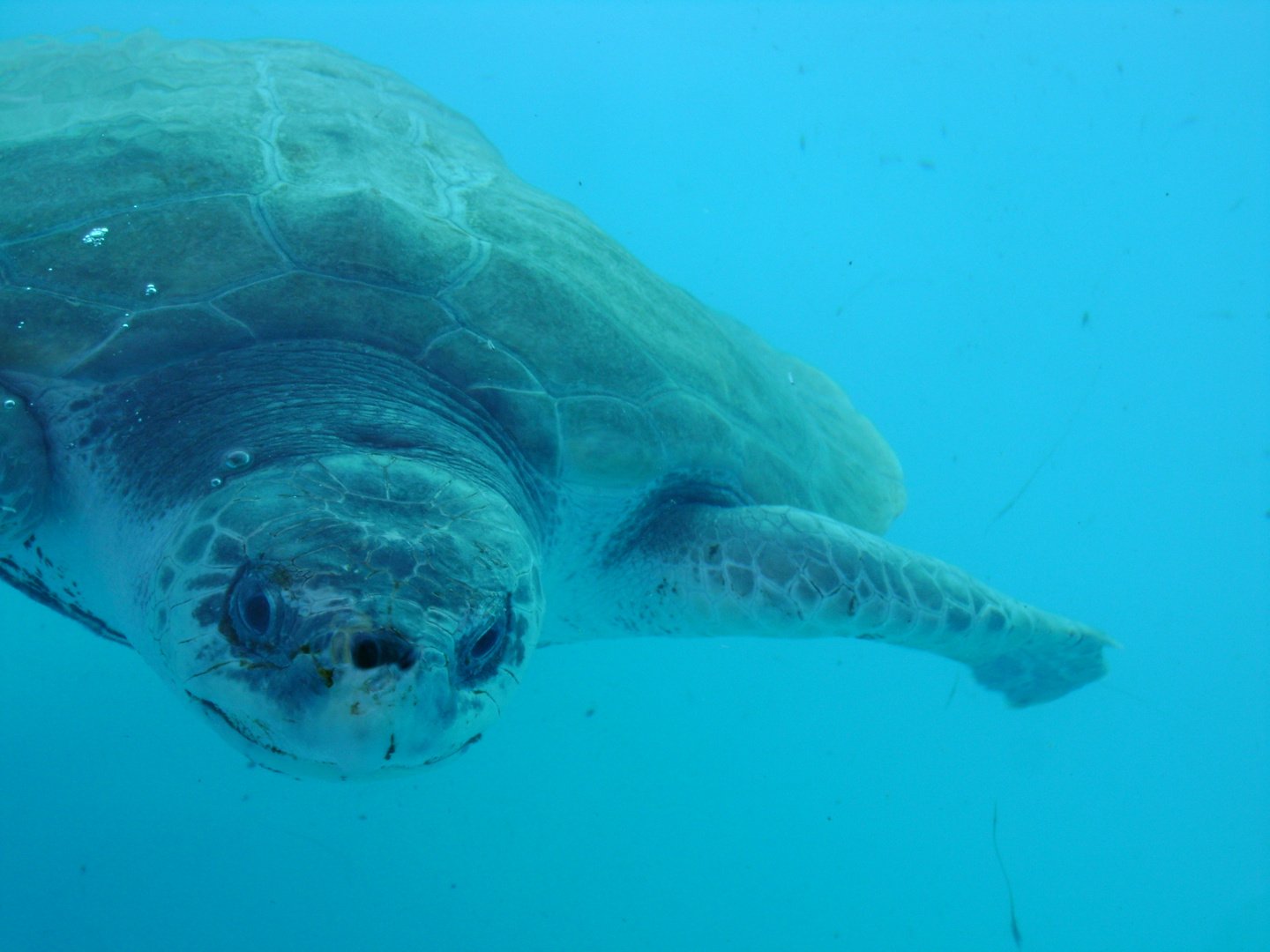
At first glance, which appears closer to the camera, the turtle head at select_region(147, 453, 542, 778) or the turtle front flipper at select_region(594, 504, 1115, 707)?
the turtle head at select_region(147, 453, 542, 778)

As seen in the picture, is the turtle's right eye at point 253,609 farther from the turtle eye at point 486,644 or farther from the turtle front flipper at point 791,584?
the turtle front flipper at point 791,584

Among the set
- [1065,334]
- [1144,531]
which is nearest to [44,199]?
[1065,334]

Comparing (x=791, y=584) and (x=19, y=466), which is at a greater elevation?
(x=791, y=584)

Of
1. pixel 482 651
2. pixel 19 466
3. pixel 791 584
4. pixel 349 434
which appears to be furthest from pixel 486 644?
pixel 19 466

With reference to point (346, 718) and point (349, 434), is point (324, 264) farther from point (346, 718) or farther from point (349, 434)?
point (346, 718)

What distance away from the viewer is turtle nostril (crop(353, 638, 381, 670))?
99 cm

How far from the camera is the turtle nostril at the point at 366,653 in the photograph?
0.99 metres

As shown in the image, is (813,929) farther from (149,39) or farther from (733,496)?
(149,39)

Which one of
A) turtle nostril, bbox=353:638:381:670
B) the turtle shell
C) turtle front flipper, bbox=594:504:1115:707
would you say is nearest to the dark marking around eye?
turtle nostril, bbox=353:638:381:670

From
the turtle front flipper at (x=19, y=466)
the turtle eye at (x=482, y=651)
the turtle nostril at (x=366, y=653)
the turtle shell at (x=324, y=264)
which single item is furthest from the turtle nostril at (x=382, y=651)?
the turtle front flipper at (x=19, y=466)

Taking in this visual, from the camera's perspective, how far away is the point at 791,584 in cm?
193

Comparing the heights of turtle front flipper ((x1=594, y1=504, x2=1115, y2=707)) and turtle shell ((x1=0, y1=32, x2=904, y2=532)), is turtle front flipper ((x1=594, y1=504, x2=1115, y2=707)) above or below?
below

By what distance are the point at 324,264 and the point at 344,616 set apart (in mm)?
1043

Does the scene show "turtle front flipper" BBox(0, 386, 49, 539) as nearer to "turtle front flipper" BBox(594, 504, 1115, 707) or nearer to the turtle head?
the turtle head
